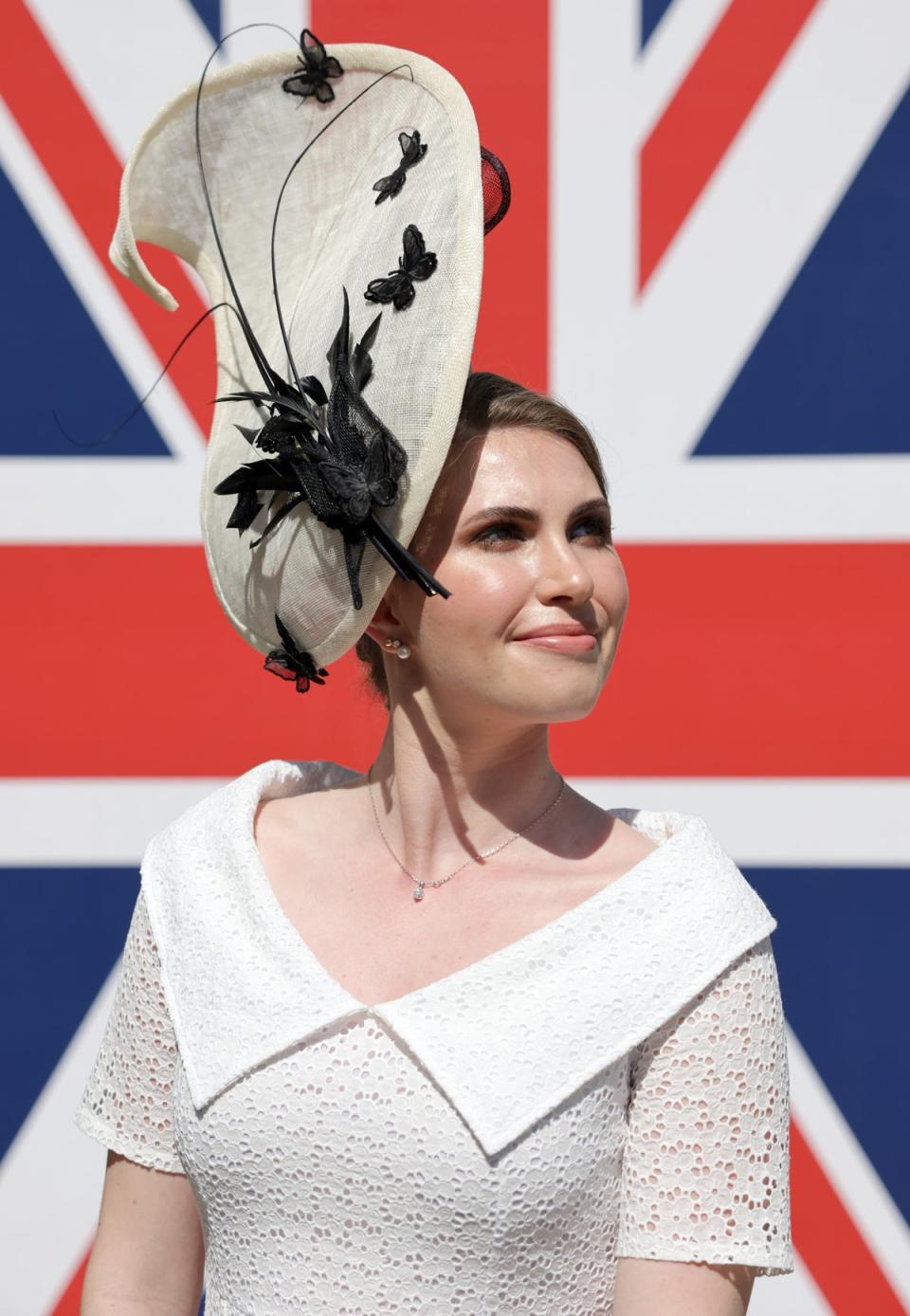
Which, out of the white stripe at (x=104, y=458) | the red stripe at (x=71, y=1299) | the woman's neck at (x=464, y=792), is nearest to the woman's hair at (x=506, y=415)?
the woman's neck at (x=464, y=792)

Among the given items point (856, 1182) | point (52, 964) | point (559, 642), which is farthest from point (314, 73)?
point (856, 1182)

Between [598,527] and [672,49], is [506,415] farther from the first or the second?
[672,49]

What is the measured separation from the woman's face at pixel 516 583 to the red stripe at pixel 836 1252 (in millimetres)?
942

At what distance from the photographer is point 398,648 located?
118 cm

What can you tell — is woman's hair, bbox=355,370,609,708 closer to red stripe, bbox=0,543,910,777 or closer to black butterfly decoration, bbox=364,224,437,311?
black butterfly decoration, bbox=364,224,437,311

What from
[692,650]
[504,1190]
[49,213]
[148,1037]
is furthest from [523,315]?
[504,1190]

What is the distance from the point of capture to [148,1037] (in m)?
1.23

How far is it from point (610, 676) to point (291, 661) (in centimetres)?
68

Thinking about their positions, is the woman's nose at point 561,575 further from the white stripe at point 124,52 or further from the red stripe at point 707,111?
the white stripe at point 124,52

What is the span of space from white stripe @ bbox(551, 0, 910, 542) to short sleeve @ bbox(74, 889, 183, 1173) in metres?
0.85

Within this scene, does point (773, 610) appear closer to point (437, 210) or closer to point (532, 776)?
point (532, 776)

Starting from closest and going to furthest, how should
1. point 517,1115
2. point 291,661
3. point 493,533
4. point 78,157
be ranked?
point 517,1115, point 493,533, point 291,661, point 78,157

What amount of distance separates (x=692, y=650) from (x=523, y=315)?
47 centimetres

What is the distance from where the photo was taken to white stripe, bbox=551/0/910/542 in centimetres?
174
